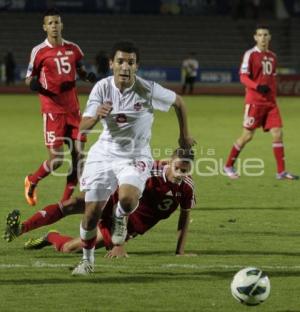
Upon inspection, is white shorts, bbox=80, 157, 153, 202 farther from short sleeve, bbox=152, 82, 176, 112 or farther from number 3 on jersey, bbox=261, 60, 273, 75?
number 3 on jersey, bbox=261, 60, 273, 75

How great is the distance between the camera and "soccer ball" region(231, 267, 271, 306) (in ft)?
22.3

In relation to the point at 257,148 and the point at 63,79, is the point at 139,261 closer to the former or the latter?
the point at 63,79

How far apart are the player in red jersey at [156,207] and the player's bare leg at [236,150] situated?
21.4 ft

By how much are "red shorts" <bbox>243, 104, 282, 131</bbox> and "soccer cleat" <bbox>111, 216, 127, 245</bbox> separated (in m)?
7.24

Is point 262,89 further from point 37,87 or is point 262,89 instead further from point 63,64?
point 37,87

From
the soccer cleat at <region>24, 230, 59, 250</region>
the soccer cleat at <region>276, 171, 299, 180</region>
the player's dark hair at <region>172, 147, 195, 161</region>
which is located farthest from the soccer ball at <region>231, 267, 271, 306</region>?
the soccer cleat at <region>276, 171, 299, 180</region>

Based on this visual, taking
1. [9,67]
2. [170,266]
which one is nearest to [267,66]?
[170,266]

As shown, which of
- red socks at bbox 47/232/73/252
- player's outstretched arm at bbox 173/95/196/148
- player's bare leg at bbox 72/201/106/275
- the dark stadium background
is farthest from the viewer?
the dark stadium background

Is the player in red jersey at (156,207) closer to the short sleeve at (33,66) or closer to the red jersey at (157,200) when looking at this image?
the red jersey at (157,200)

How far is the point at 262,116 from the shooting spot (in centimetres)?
1526

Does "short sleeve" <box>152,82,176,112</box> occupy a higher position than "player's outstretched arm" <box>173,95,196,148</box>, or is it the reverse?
"short sleeve" <box>152,82,176,112</box>

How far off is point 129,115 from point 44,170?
14.8 feet

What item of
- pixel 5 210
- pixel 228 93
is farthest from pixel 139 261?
pixel 228 93

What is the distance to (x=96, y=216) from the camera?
25.9 ft
